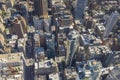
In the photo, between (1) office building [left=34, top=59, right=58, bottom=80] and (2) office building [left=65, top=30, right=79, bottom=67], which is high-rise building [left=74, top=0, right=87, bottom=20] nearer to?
(2) office building [left=65, top=30, right=79, bottom=67]

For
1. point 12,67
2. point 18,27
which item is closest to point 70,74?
point 12,67

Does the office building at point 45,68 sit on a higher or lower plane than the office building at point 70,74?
higher

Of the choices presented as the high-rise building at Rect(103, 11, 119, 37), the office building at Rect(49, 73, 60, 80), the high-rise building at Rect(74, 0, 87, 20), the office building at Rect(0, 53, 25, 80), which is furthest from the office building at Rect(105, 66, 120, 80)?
the high-rise building at Rect(74, 0, 87, 20)

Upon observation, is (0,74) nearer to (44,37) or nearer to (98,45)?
(44,37)

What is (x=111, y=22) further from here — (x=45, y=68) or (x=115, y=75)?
(x=45, y=68)

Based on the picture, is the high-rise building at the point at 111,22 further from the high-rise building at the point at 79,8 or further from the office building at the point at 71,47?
the office building at the point at 71,47

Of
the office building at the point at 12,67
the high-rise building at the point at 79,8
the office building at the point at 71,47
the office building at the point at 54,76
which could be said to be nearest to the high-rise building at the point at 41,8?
the high-rise building at the point at 79,8

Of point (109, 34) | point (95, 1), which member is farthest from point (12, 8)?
point (109, 34)

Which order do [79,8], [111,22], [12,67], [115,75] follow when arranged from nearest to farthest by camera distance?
1. [115,75]
2. [12,67]
3. [111,22]
4. [79,8]
